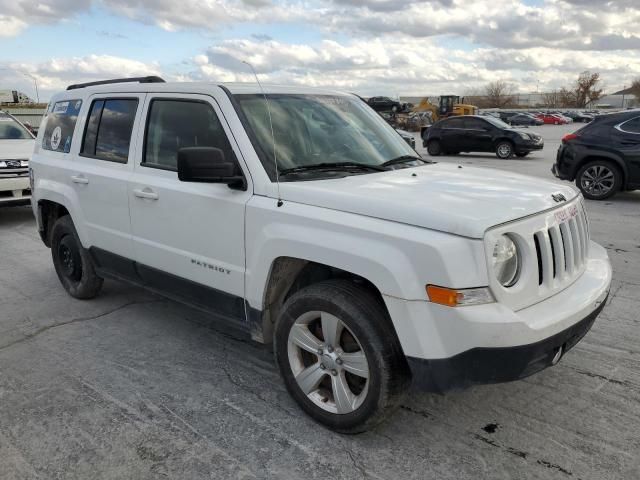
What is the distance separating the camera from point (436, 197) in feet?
8.95

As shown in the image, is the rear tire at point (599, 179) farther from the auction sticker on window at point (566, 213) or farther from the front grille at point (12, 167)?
the front grille at point (12, 167)

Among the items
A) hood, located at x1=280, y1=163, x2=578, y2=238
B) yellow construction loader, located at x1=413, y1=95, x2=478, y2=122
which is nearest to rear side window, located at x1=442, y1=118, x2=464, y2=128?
hood, located at x1=280, y1=163, x2=578, y2=238

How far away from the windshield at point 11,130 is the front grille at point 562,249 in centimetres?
1009

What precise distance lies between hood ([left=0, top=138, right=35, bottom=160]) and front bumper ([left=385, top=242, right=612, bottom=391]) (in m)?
8.19

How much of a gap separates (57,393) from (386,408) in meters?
2.13

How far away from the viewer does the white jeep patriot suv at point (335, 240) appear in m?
2.40

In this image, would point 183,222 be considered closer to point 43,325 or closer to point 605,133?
point 43,325

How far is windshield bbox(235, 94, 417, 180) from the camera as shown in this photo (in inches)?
129

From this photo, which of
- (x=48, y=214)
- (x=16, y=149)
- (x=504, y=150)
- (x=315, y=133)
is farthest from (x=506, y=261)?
(x=504, y=150)

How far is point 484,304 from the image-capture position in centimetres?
238

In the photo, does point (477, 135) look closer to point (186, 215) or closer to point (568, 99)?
point (186, 215)

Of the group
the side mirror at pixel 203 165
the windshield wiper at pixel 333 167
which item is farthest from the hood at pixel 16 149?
the windshield wiper at pixel 333 167

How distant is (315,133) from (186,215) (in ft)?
3.29

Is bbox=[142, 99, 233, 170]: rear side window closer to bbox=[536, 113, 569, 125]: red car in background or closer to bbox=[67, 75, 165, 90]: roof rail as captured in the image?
bbox=[67, 75, 165, 90]: roof rail
